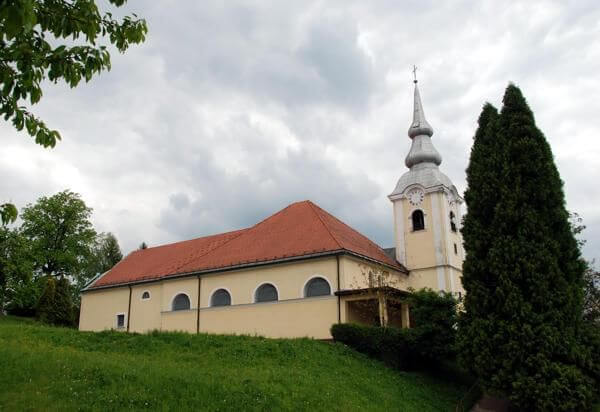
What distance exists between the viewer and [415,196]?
97.1 feet

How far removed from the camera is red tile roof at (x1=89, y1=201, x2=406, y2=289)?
997 inches

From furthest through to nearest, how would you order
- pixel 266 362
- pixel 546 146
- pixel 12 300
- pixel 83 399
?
pixel 12 300, pixel 546 146, pixel 266 362, pixel 83 399

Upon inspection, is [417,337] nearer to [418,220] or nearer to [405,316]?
[405,316]

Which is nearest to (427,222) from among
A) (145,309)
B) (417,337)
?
(417,337)

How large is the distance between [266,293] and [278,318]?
1.46 metres

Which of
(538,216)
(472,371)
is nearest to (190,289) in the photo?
(472,371)

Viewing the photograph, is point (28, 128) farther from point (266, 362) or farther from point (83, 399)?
point (266, 362)

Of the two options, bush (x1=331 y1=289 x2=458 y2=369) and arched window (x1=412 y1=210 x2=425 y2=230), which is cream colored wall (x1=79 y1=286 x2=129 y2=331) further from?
arched window (x1=412 y1=210 x2=425 y2=230)

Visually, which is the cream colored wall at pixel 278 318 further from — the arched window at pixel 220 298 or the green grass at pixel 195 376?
the green grass at pixel 195 376

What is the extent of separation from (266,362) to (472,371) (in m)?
6.35

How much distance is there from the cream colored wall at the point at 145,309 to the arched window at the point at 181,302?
60.5 inches

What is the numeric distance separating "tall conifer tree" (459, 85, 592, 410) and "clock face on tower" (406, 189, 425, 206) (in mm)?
10733

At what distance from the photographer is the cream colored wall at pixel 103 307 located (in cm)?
3266

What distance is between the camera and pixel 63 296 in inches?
1468
